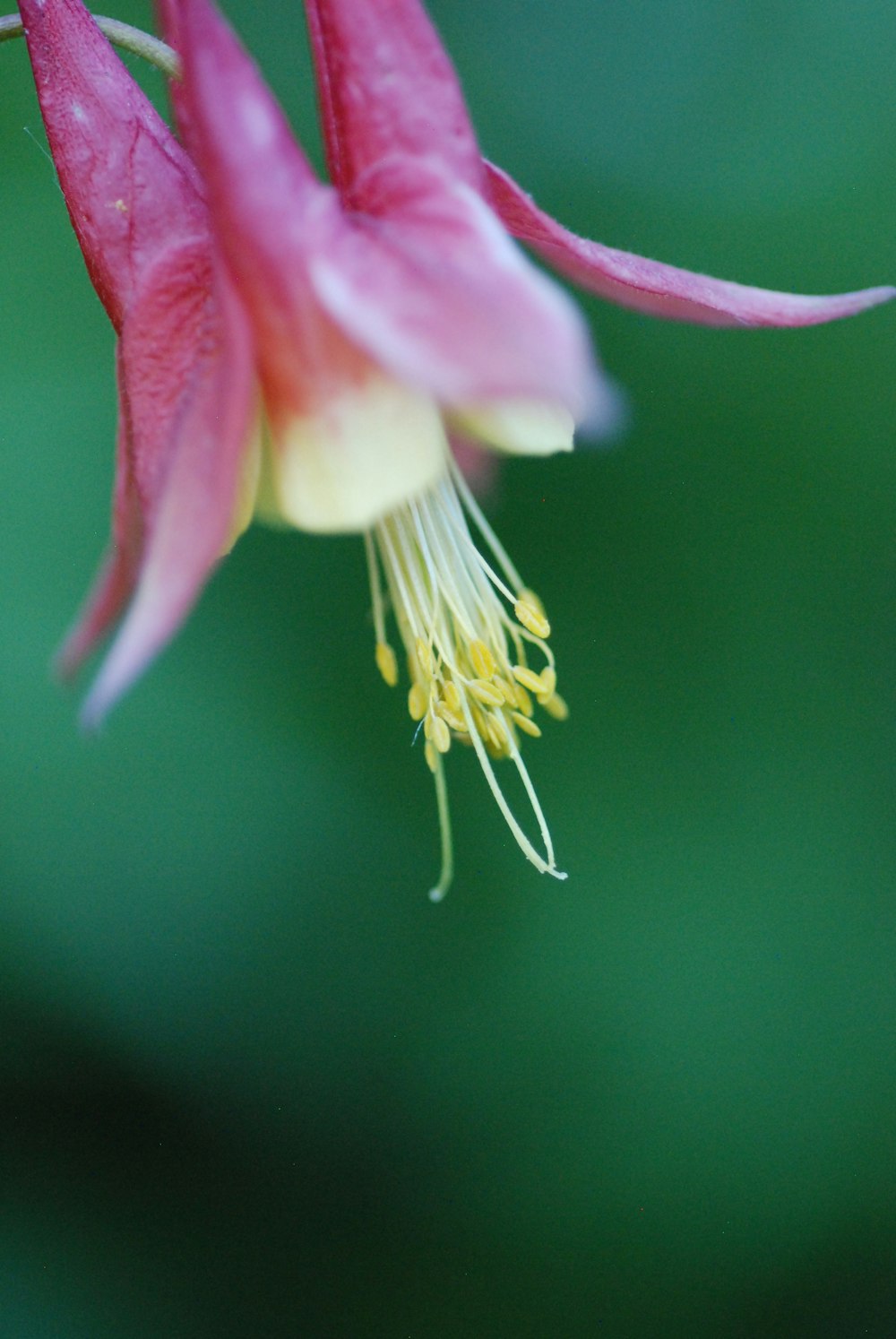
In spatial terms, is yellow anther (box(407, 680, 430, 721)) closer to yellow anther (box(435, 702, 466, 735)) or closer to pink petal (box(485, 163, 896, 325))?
yellow anther (box(435, 702, 466, 735))

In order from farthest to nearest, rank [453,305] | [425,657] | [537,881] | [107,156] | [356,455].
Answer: [537,881], [425,657], [107,156], [356,455], [453,305]

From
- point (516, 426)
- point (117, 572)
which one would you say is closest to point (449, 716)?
point (516, 426)

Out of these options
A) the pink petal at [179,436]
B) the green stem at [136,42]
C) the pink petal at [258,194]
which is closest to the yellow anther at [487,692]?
the pink petal at [179,436]

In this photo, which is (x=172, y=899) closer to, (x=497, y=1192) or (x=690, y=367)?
(x=497, y=1192)

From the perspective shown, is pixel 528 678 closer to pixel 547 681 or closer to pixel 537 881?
pixel 547 681

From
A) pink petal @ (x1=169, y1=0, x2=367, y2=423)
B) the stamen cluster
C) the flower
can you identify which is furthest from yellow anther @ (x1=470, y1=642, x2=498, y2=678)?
pink petal @ (x1=169, y1=0, x2=367, y2=423)

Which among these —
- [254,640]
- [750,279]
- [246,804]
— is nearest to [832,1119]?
[246,804]
